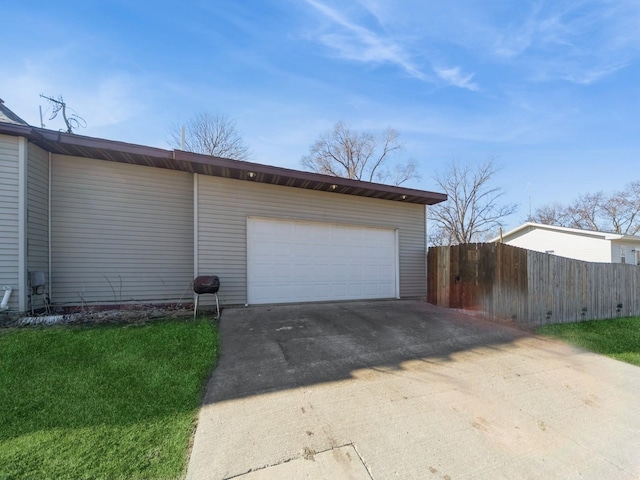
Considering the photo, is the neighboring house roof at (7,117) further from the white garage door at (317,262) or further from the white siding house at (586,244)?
the white siding house at (586,244)

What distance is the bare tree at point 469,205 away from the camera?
23.8 meters

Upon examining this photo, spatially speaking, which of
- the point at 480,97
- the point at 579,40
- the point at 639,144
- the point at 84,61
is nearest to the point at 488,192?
the point at 639,144

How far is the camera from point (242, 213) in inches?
275

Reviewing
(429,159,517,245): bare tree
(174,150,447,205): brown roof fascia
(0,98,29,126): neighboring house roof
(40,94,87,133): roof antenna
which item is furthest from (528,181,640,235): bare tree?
(0,98,29,126): neighboring house roof

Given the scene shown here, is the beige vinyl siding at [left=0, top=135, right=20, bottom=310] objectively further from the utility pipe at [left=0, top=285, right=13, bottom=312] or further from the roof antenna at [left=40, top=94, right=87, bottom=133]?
the roof antenna at [left=40, top=94, right=87, bottom=133]

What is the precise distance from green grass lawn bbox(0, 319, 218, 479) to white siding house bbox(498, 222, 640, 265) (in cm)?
1807

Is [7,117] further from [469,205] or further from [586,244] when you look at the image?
[469,205]

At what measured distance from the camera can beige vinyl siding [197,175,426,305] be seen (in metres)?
6.69

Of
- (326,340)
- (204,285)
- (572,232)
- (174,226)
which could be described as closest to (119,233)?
(174,226)

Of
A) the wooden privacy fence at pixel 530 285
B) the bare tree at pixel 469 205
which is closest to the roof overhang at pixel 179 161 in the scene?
the wooden privacy fence at pixel 530 285

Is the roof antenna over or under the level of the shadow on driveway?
over

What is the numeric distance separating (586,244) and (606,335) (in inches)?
463

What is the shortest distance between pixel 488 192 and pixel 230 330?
24576 mm

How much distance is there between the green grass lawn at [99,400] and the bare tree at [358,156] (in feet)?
66.7
